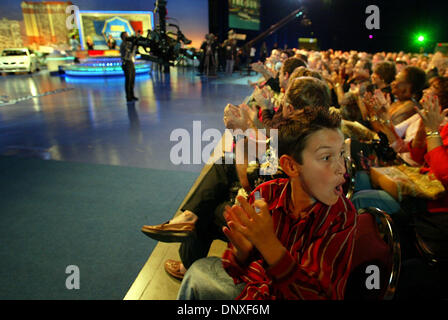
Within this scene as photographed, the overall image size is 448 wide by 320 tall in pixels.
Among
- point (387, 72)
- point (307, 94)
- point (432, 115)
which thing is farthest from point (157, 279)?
point (387, 72)

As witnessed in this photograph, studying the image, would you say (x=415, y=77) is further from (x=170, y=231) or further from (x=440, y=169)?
(x=170, y=231)

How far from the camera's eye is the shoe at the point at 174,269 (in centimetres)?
165

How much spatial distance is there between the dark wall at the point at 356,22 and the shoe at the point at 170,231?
13.7 metres

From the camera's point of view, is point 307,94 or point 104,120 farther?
point 104,120

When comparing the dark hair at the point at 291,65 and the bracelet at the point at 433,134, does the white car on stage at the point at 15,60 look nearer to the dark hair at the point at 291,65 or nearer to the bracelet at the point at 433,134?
the dark hair at the point at 291,65

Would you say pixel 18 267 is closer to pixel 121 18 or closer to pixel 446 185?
pixel 446 185

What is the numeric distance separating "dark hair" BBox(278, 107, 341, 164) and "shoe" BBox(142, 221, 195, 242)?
29.3 inches

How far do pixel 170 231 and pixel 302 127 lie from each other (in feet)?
2.88

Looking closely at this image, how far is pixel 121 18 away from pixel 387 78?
19.0 meters

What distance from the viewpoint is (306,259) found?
88 cm

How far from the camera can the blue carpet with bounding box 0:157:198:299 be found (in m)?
1.74

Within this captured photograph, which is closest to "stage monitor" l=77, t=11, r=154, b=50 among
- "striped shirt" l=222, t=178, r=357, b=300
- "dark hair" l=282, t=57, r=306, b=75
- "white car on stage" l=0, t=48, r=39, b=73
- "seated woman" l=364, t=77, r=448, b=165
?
"white car on stage" l=0, t=48, r=39, b=73
